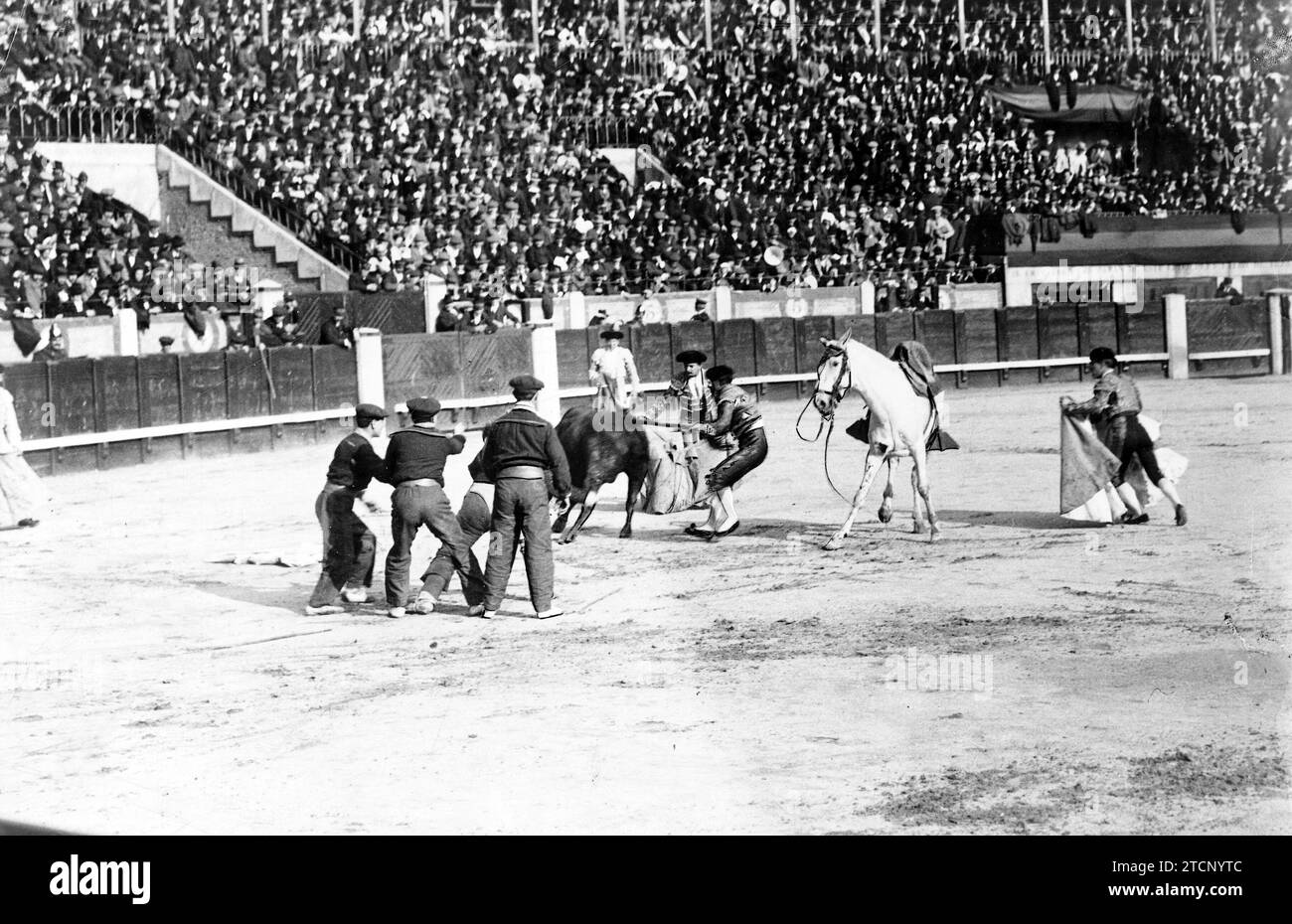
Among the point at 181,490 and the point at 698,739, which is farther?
the point at 181,490

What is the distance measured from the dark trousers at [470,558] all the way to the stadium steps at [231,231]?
14836mm

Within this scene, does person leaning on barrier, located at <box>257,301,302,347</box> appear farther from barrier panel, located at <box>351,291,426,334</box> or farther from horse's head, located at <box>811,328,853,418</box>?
horse's head, located at <box>811,328,853,418</box>

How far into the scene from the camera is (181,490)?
1838 centimetres

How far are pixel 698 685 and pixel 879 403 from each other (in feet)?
14.6

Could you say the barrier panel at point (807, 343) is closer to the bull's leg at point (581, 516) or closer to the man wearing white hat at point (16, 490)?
the bull's leg at point (581, 516)

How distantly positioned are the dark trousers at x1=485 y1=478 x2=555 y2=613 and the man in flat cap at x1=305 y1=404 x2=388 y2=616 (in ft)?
2.50

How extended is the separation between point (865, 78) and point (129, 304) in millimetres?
14873

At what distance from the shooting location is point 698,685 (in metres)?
9.28

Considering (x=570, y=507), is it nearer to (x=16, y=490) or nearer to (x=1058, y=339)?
(x=16, y=490)

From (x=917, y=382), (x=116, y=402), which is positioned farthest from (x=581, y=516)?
(x=116, y=402)
